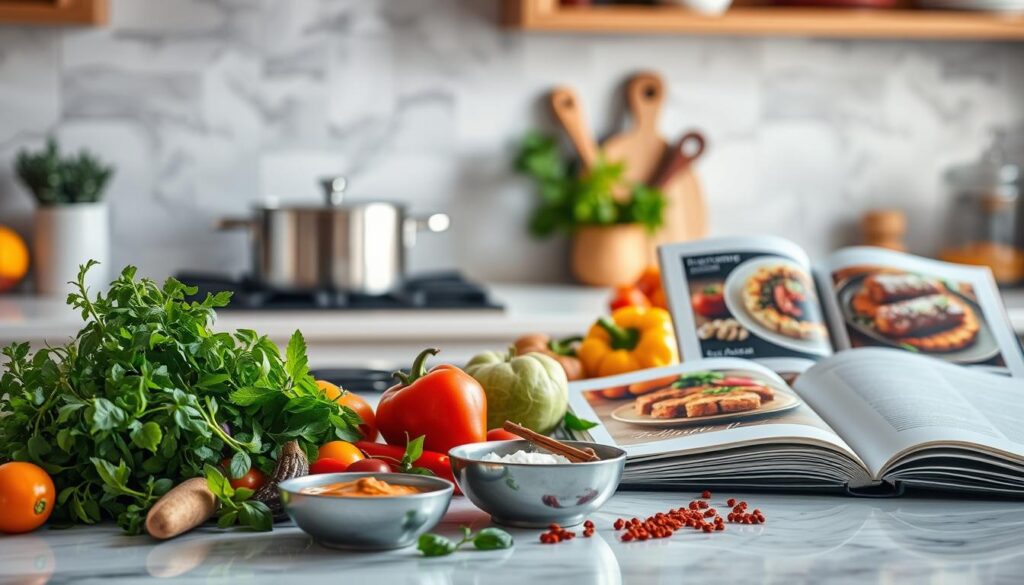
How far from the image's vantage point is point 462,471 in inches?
38.4

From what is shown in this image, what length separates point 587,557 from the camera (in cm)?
91

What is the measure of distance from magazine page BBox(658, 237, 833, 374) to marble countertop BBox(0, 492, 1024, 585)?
1.51ft

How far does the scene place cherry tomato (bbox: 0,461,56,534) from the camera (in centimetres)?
94

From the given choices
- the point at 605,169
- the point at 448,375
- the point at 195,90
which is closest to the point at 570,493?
the point at 448,375

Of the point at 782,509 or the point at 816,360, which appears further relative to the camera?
the point at 816,360

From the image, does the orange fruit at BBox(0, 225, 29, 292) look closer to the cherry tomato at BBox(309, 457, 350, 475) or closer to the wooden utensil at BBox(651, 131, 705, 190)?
the wooden utensil at BBox(651, 131, 705, 190)

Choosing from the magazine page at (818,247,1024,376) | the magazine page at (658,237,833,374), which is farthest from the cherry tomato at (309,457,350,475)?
the magazine page at (818,247,1024,376)

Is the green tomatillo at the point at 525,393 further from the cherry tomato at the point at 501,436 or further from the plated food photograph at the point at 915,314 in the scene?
the plated food photograph at the point at 915,314

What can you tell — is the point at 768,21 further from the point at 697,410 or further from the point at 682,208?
the point at 697,410

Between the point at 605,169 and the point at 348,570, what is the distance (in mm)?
2061

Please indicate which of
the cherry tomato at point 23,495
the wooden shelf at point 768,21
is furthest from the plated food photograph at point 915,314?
the wooden shelf at point 768,21

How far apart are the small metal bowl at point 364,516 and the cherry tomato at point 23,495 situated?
193mm

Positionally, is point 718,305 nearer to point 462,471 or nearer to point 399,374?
point 399,374

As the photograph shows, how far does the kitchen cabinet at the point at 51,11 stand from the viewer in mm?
2523
